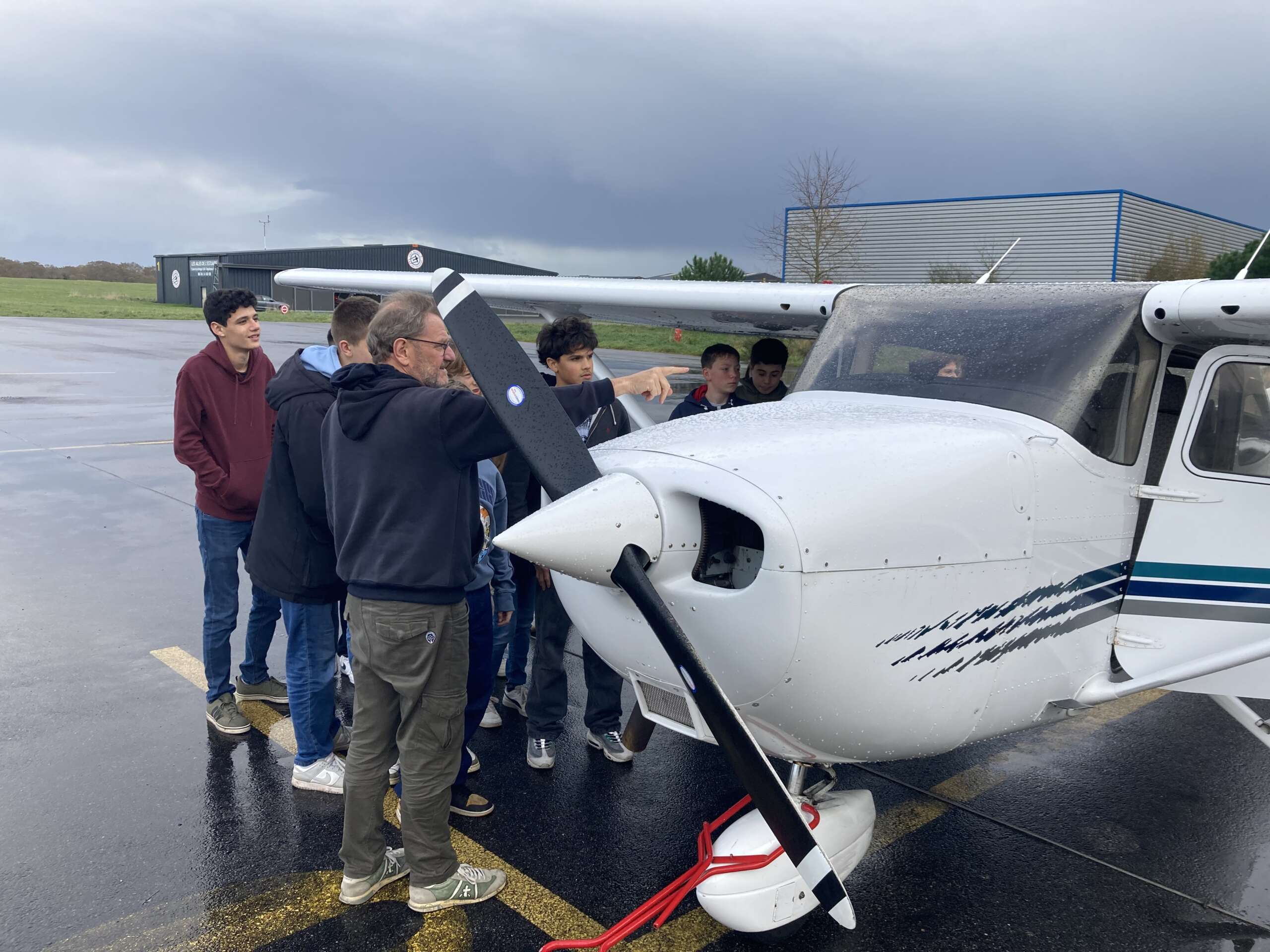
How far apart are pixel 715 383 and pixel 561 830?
2368 mm

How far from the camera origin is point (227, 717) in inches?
171

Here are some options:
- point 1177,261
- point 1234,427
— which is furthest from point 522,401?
point 1177,261

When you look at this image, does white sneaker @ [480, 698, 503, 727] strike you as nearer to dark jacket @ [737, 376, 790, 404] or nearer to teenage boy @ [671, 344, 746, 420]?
teenage boy @ [671, 344, 746, 420]

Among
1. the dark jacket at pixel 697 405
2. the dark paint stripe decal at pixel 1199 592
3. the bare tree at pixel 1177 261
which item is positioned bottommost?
the dark paint stripe decal at pixel 1199 592

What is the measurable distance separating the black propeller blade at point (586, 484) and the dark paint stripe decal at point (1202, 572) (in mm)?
1640

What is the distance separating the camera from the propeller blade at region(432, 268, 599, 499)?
2584 millimetres

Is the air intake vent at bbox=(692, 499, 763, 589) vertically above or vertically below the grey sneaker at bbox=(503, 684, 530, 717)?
above

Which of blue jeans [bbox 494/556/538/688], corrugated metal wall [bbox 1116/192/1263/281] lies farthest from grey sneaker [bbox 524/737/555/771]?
corrugated metal wall [bbox 1116/192/1263/281]

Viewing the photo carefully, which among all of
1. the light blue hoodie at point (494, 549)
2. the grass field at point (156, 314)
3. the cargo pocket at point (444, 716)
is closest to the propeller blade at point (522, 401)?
the light blue hoodie at point (494, 549)

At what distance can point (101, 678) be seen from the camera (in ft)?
16.0

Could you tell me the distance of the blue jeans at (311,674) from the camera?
3.74 metres

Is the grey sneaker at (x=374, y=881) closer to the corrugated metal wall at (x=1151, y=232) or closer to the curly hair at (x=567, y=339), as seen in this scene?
the curly hair at (x=567, y=339)

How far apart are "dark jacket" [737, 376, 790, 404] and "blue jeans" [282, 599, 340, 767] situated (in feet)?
7.93

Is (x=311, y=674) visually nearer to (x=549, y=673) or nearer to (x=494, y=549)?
(x=494, y=549)
